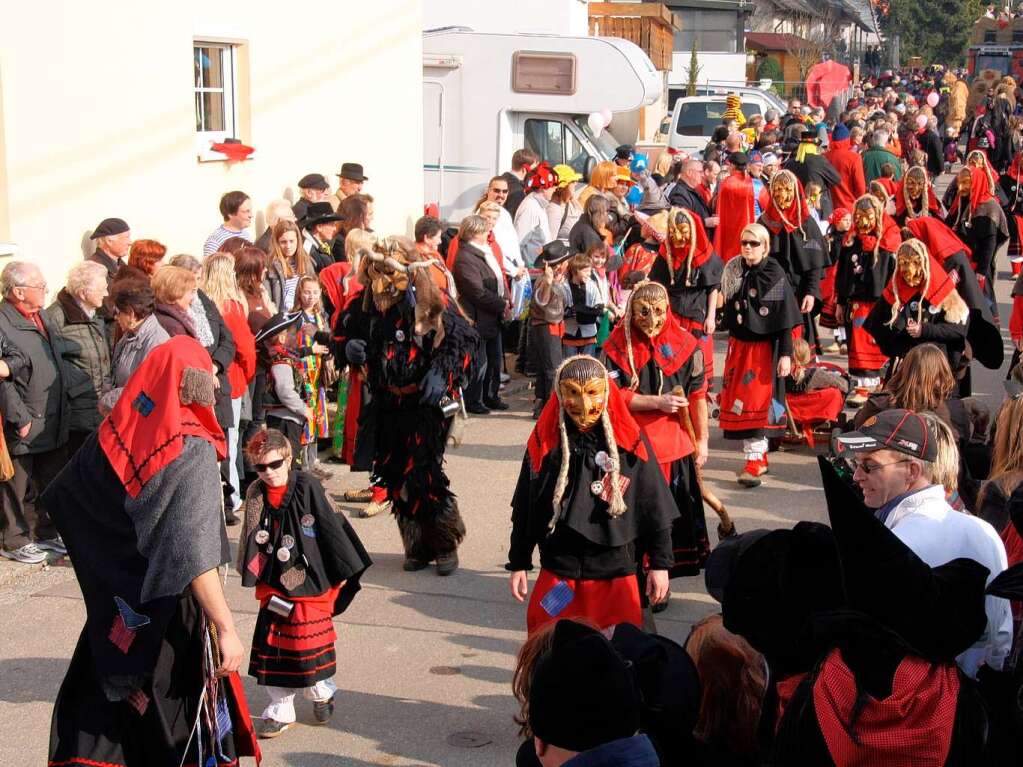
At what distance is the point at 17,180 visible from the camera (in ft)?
28.9

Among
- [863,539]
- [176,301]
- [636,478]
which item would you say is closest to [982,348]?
[636,478]

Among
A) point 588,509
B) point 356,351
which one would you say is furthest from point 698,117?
point 588,509

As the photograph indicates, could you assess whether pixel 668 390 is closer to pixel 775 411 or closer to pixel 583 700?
pixel 775 411

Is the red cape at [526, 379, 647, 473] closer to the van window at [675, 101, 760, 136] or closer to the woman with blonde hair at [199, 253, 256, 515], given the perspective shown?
the woman with blonde hair at [199, 253, 256, 515]

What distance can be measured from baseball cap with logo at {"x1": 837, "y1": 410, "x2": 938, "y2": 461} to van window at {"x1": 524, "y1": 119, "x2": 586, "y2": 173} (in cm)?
1310

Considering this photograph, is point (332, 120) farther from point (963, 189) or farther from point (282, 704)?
point (282, 704)

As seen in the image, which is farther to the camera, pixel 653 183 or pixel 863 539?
pixel 653 183

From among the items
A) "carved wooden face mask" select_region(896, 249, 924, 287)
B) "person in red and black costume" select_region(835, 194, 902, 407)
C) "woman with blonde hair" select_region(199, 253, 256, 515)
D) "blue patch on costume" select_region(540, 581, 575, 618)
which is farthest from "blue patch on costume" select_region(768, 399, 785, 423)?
"blue patch on costume" select_region(540, 581, 575, 618)

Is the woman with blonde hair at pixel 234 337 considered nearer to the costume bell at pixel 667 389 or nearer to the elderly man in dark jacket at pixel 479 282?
the costume bell at pixel 667 389

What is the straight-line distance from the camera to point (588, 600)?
567 cm

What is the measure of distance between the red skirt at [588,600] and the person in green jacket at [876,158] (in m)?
13.9

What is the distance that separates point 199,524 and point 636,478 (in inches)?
88.3

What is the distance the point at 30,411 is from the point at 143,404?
4.04 metres

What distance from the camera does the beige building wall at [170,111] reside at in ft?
29.3
